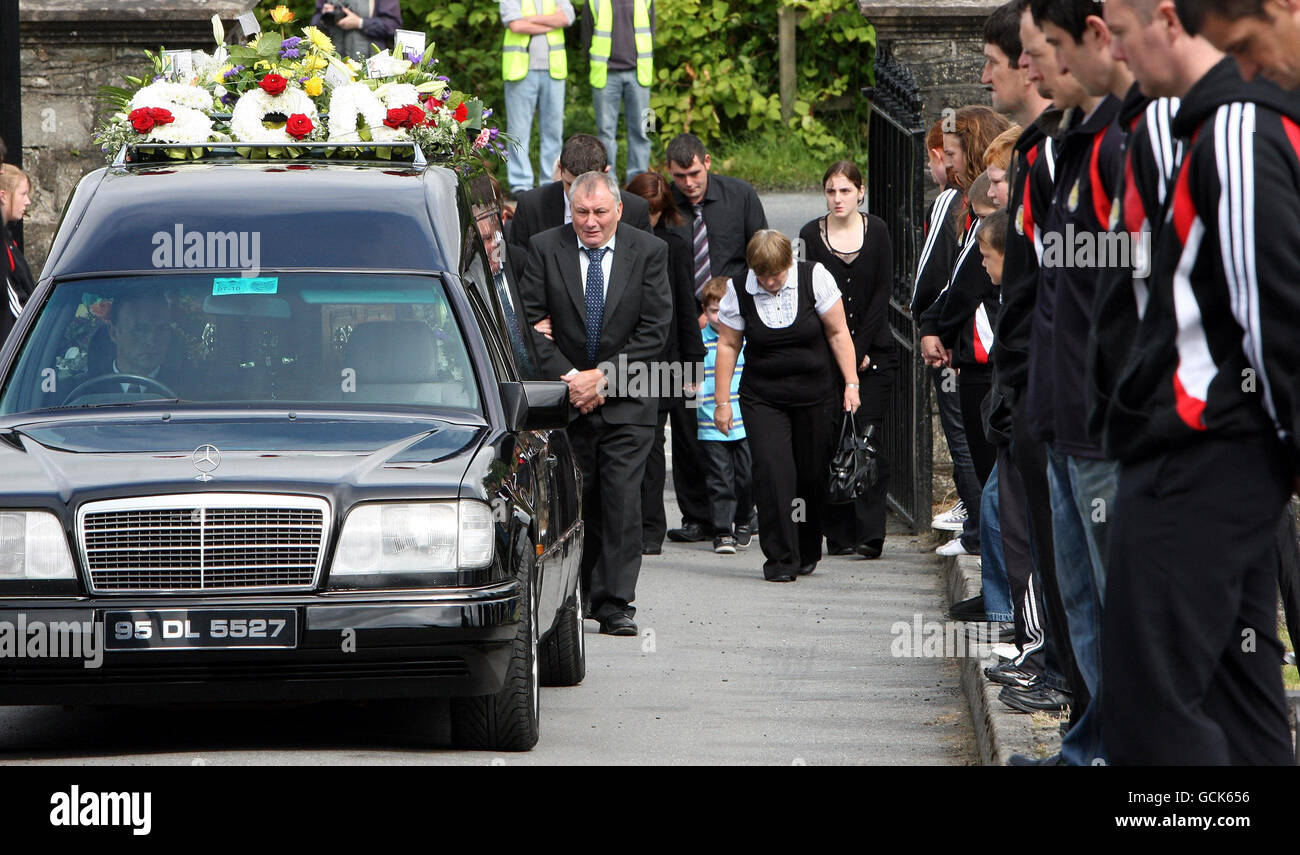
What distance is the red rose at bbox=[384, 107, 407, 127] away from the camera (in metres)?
8.80

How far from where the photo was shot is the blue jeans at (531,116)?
1728 centimetres

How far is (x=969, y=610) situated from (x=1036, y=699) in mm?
2590

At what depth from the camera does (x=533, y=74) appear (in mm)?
17359

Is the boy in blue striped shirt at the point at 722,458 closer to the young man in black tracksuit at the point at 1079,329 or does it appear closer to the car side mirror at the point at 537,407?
the car side mirror at the point at 537,407

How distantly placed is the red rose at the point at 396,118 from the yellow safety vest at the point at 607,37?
875 cm

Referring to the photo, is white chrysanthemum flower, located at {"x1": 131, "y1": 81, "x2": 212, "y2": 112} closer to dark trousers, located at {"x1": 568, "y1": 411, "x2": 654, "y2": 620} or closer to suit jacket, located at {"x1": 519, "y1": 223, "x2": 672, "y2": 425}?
suit jacket, located at {"x1": 519, "y1": 223, "x2": 672, "y2": 425}

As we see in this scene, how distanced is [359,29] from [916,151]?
256 inches

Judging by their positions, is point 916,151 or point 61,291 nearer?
point 61,291

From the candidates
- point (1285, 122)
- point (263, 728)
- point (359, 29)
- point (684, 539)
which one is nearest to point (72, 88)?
point (359, 29)

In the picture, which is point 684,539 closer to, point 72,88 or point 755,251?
point 755,251

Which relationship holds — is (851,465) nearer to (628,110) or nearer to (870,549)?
(870,549)

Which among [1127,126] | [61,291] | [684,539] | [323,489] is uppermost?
[1127,126]

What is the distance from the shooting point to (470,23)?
74.9ft

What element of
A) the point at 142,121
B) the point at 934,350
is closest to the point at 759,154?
the point at 934,350
